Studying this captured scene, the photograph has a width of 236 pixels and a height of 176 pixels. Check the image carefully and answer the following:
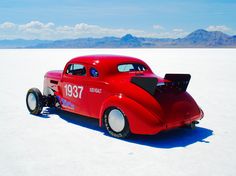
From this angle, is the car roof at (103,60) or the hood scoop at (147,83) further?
the car roof at (103,60)

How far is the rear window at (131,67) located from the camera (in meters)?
7.06

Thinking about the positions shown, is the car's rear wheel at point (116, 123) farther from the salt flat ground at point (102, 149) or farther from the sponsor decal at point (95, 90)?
the sponsor decal at point (95, 90)

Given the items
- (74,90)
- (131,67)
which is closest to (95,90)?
(74,90)

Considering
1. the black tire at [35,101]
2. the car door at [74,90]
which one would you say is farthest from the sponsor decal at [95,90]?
the black tire at [35,101]

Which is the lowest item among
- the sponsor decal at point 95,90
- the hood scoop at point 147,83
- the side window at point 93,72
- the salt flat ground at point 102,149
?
the salt flat ground at point 102,149

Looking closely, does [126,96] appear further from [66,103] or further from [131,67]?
[66,103]

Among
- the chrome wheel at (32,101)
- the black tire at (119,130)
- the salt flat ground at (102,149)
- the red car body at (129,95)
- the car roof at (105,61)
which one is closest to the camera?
the salt flat ground at (102,149)

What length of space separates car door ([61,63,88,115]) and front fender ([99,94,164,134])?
1346 mm

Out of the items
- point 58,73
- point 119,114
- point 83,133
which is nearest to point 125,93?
point 119,114

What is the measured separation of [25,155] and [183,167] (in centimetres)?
290

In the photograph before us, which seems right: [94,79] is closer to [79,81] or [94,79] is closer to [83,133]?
[79,81]

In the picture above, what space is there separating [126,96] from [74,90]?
1803 mm

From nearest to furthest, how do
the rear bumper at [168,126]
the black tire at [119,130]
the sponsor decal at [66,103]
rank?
the rear bumper at [168,126]
the black tire at [119,130]
the sponsor decal at [66,103]

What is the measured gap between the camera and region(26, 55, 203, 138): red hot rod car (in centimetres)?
585
